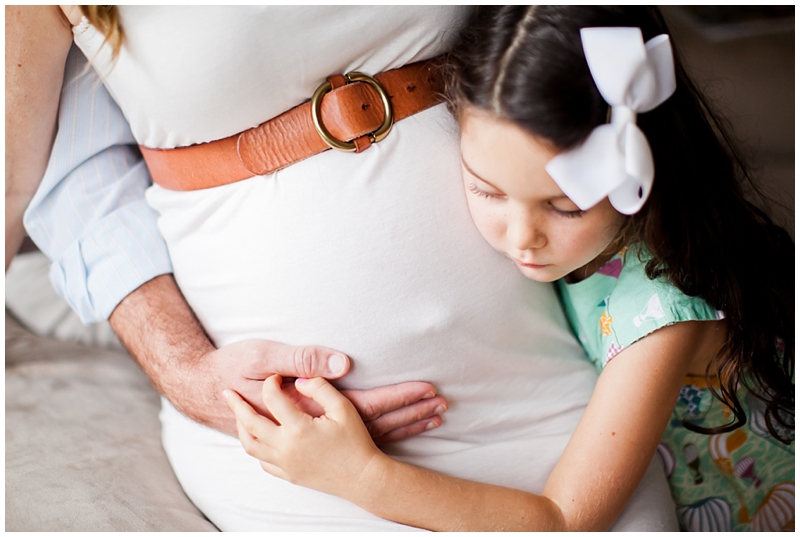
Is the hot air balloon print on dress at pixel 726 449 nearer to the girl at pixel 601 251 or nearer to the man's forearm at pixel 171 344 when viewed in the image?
the girl at pixel 601 251

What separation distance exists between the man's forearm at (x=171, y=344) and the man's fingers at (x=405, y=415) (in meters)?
0.21

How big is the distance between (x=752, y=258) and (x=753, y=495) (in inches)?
18.0

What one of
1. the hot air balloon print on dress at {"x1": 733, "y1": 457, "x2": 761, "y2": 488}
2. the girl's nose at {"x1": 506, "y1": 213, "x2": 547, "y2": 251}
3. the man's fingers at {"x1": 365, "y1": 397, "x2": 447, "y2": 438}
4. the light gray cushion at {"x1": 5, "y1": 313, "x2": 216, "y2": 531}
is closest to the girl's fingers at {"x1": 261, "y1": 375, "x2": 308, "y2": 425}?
the man's fingers at {"x1": 365, "y1": 397, "x2": 447, "y2": 438}

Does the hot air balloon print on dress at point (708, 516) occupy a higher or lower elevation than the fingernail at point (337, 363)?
lower

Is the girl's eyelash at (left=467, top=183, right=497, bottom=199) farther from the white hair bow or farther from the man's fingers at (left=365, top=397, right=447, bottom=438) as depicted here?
the man's fingers at (left=365, top=397, right=447, bottom=438)

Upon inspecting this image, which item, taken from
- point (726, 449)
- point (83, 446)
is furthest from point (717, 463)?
point (83, 446)

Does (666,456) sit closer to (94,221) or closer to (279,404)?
(279,404)

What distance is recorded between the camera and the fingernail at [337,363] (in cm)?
80

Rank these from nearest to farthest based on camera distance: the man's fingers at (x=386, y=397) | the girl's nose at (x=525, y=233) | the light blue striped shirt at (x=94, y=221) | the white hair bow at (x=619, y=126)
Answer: the white hair bow at (x=619, y=126), the girl's nose at (x=525, y=233), the man's fingers at (x=386, y=397), the light blue striped shirt at (x=94, y=221)

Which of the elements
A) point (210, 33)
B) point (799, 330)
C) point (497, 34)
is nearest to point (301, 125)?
point (210, 33)

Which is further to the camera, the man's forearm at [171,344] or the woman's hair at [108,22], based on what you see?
the man's forearm at [171,344]

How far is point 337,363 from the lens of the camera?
80cm

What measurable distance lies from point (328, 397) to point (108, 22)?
20.9 inches

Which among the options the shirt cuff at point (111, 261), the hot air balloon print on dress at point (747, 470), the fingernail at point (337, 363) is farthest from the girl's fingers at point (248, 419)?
the hot air balloon print on dress at point (747, 470)
